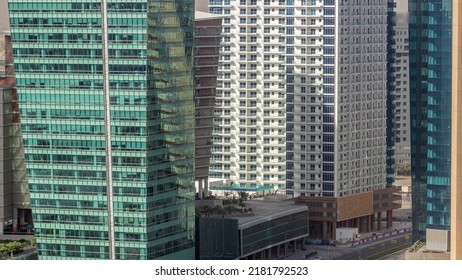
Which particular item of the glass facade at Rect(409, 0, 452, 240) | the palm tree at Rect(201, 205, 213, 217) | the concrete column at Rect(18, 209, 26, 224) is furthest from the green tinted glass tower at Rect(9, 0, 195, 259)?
the glass facade at Rect(409, 0, 452, 240)

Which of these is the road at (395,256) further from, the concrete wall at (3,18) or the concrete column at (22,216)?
the concrete wall at (3,18)

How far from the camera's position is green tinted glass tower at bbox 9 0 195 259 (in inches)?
6093

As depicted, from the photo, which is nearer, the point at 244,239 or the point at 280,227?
the point at 244,239

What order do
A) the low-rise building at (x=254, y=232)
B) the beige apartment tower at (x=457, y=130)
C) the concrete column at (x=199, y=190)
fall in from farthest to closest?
the concrete column at (x=199, y=190) → the low-rise building at (x=254, y=232) → the beige apartment tower at (x=457, y=130)

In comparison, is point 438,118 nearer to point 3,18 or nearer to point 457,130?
point 3,18

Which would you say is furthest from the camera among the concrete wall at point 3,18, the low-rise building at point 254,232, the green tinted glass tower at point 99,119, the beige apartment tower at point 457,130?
the concrete wall at point 3,18

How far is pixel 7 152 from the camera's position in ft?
579

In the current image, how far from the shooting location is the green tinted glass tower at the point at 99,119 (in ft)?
508

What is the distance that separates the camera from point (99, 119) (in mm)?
156375

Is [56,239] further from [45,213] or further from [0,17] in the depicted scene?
[0,17]

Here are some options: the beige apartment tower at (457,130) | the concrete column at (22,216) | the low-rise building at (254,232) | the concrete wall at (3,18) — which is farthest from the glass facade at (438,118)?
the beige apartment tower at (457,130)

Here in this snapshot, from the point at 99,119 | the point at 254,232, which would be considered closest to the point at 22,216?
the point at 254,232
